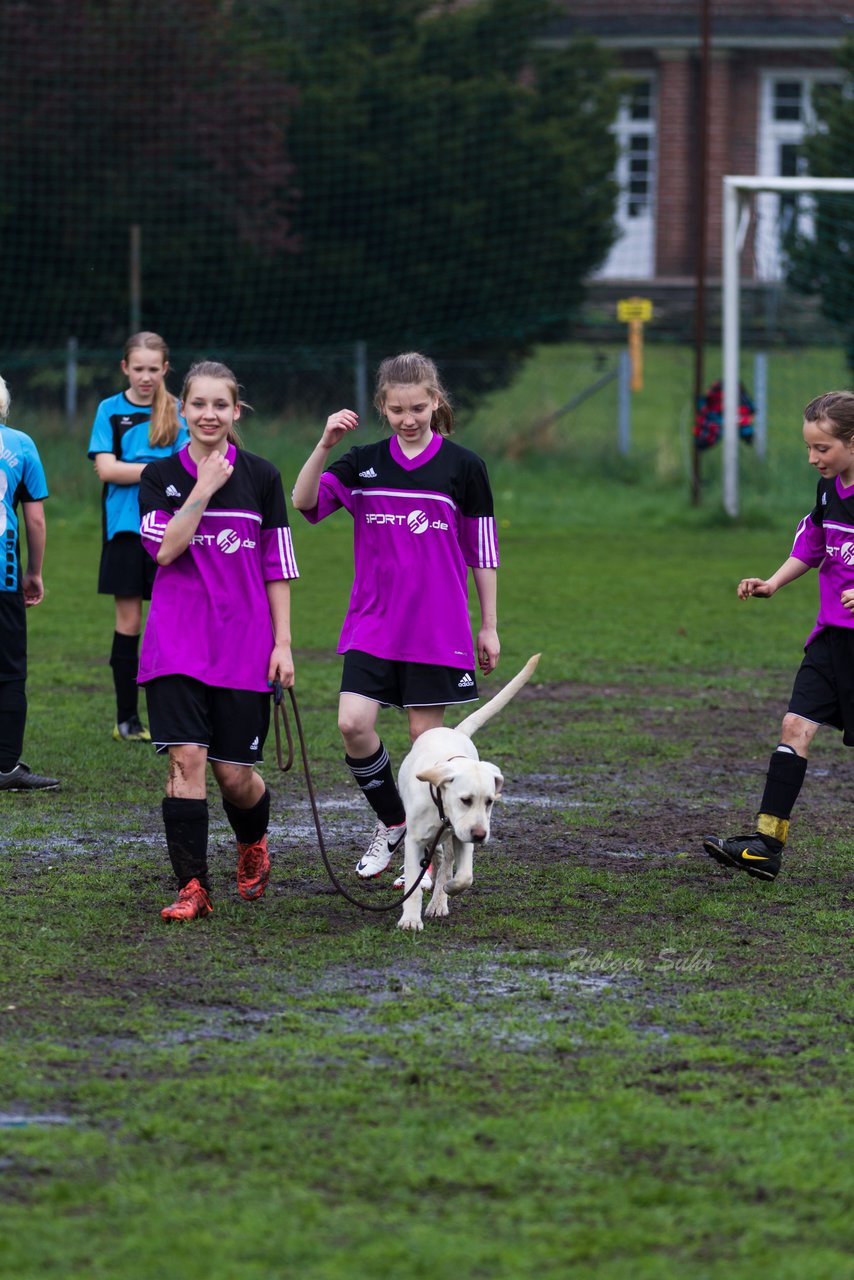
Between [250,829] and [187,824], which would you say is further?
[250,829]

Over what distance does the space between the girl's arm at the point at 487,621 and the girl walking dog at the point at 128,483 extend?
9.31 ft

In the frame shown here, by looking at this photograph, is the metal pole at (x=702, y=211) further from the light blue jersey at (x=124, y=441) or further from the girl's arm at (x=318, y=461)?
the girl's arm at (x=318, y=461)

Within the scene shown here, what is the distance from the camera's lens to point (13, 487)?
761cm

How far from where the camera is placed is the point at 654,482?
22.1m

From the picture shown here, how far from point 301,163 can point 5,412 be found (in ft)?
62.7

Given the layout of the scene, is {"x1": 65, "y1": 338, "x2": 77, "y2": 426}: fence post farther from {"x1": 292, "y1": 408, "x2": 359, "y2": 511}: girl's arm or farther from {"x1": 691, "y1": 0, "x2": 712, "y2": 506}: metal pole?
{"x1": 292, "y1": 408, "x2": 359, "y2": 511}: girl's arm

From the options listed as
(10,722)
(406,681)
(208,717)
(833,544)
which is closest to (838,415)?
(833,544)

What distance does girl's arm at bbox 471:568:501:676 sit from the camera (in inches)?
232

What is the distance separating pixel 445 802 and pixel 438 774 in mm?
114

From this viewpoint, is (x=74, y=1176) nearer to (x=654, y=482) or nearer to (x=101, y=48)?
(x=654, y=482)

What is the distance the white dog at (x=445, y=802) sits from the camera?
16.8ft

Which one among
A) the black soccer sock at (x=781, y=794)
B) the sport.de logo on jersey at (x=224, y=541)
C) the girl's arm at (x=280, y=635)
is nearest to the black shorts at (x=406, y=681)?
the girl's arm at (x=280, y=635)

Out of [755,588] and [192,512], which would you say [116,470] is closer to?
[192,512]

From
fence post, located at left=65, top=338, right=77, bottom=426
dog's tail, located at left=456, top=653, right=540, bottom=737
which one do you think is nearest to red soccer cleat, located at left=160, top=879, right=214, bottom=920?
dog's tail, located at left=456, top=653, right=540, bottom=737
